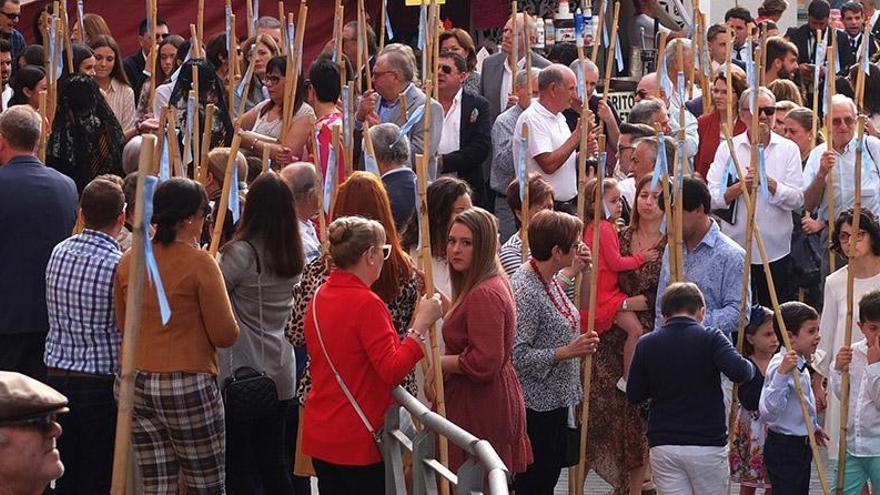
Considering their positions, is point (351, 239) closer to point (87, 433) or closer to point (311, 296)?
point (311, 296)

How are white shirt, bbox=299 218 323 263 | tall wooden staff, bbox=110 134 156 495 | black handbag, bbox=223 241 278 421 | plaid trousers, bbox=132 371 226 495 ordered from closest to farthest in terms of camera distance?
tall wooden staff, bbox=110 134 156 495 → plaid trousers, bbox=132 371 226 495 → black handbag, bbox=223 241 278 421 → white shirt, bbox=299 218 323 263

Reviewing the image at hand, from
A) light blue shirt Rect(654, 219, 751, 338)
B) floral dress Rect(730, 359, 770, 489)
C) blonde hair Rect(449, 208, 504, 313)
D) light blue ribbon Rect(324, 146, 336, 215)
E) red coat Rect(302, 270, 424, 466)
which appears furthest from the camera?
light blue shirt Rect(654, 219, 751, 338)

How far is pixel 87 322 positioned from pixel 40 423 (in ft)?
11.1

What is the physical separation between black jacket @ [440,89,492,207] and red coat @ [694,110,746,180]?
134 centimetres

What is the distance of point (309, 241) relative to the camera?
810cm

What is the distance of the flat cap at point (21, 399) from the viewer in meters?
3.78

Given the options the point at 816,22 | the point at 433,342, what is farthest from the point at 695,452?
the point at 816,22

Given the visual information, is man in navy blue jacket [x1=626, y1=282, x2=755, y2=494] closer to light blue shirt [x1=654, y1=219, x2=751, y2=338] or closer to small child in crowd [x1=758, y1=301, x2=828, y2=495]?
small child in crowd [x1=758, y1=301, x2=828, y2=495]

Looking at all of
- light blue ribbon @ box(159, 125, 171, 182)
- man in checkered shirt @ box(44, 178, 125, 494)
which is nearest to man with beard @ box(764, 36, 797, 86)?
light blue ribbon @ box(159, 125, 171, 182)

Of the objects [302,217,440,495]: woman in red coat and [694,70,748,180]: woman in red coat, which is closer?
[302,217,440,495]: woman in red coat

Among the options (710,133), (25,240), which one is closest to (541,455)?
(25,240)

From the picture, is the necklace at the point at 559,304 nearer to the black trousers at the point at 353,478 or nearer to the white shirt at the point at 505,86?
the black trousers at the point at 353,478

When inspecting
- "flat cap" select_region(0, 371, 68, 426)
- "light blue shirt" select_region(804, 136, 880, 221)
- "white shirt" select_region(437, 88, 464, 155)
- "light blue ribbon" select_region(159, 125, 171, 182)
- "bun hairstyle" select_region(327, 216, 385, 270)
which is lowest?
"light blue shirt" select_region(804, 136, 880, 221)

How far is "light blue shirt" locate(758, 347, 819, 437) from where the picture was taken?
812cm
